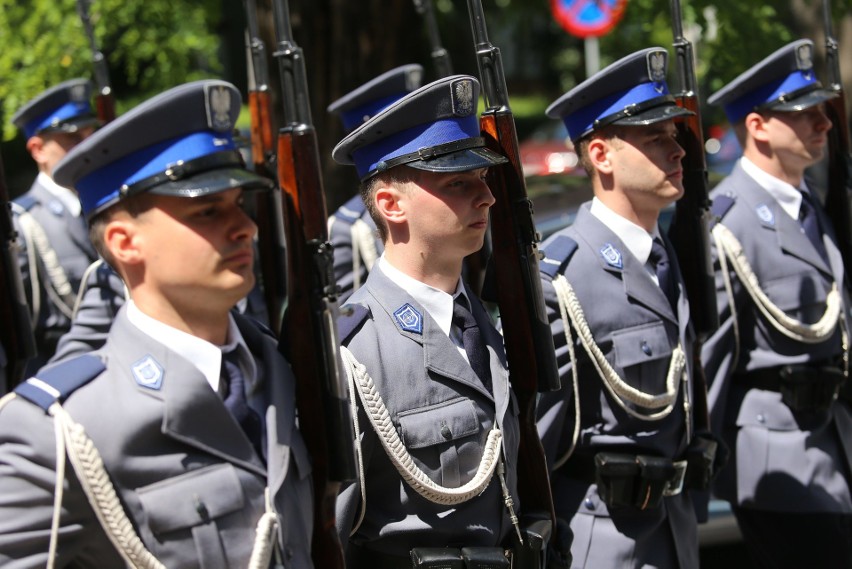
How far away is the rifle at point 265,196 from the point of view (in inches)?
196

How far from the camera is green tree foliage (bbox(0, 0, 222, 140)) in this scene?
8586mm

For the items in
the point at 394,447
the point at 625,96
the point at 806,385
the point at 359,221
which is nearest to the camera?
the point at 394,447

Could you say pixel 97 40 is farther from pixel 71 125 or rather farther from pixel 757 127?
pixel 757 127

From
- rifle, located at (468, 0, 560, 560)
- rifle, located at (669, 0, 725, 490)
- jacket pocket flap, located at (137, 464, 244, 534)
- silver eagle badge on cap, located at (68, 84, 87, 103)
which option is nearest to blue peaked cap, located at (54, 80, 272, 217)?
jacket pocket flap, located at (137, 464, 244, 534)

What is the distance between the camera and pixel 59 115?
20.6 feet

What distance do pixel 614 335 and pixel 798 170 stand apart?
4.98 feet

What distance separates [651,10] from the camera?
7273mm

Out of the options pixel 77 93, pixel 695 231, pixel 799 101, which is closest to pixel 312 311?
pixel 695 231

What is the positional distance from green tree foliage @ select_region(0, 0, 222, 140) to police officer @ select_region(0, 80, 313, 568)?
241 inches

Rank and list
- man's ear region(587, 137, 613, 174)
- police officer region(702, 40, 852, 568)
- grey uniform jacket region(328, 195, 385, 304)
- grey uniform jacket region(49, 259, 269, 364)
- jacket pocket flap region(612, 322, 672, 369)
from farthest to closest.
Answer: grey uniform jacket region(328, 195, 385, 304) → grey uniform jacket region(49, 259, 269, 364) → police officer region(702, 40, 852, 568) → man's ear region(587, 137, 613, 174) → jacket pocket flap region(612, 322, 672, 369)

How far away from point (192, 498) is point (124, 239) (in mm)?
546

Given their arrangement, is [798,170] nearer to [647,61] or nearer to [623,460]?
[647,61]

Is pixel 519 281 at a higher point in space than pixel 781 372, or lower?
higher

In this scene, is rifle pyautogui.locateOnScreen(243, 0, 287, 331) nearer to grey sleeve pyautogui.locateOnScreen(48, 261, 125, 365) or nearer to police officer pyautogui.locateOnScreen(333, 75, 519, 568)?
grey sleeve pyautogui.locateOnScreen(48, 261, 125, 365)
